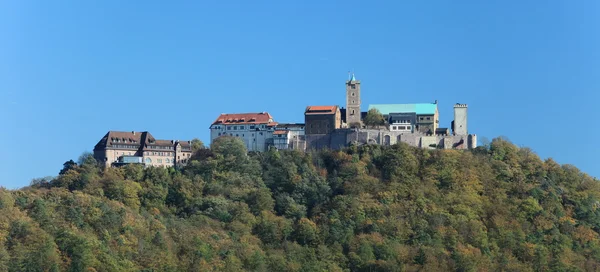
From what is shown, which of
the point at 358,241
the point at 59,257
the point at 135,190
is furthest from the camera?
the point at 135,190

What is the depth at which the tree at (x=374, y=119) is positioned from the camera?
103000 millimetres

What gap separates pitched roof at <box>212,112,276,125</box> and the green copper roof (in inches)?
374

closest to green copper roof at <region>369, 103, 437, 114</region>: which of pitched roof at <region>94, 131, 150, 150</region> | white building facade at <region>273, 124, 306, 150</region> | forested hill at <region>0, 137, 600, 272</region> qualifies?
forested hill at <region>0, 137, 600, 272</region>

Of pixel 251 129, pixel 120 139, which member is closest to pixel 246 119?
pixel 251 129

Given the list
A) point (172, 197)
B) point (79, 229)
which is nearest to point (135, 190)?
point (172, 197)

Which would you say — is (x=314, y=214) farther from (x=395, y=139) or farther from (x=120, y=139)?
(x=120, y=139)

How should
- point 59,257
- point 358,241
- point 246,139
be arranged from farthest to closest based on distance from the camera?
point 246,139 → point 358,241 → point 59,257

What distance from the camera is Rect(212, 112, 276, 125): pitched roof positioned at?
347ft

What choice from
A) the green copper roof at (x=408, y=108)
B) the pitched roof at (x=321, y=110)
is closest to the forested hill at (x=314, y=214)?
the pitched roof at (x=321, y=110)

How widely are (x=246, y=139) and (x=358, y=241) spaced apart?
19.2 metres

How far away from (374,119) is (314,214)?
11656mm

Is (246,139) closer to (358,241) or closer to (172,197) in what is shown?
(172,197)

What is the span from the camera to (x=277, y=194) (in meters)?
100

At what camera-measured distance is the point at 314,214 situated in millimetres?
96438
